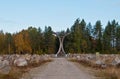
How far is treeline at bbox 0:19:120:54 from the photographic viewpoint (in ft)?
469

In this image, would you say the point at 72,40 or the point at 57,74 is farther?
the point at 72,40

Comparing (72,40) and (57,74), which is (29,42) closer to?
(72,40)

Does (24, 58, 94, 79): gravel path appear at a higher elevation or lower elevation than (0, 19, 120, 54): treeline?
lower

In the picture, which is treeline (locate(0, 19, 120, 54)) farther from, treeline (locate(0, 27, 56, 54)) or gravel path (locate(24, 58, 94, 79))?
gravel path (locate(24, 58, 94, 79))

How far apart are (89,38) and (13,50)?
1174 inches

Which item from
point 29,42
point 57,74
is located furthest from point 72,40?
point 57,74

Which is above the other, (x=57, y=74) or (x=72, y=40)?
(x=72, y=40)

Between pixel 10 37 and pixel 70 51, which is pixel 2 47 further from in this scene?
pixel 70 51

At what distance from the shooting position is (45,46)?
153m

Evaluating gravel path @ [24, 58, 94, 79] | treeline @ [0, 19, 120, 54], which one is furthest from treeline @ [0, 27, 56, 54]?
gravel path @ [24, 58, 94, 79]

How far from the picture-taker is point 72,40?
146875 mm

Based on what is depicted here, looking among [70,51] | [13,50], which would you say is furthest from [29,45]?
[70,51]

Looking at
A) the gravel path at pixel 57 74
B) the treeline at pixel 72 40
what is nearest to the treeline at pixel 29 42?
the treeline at pixel 72 40

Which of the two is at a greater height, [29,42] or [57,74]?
[29,42]
